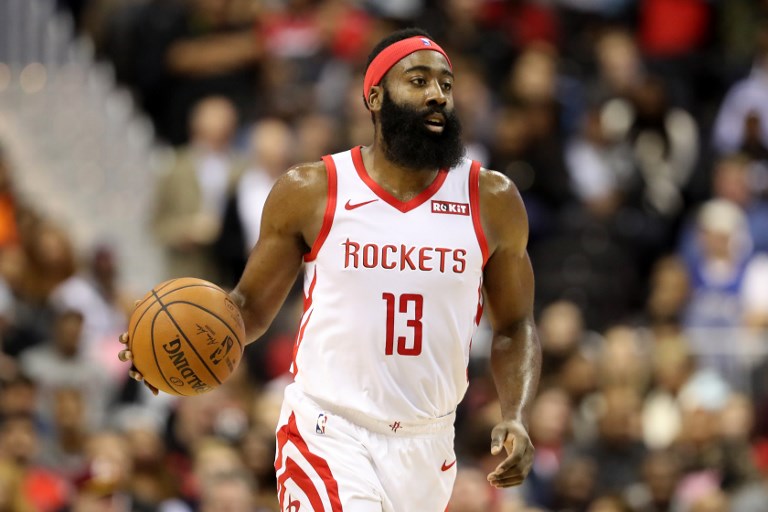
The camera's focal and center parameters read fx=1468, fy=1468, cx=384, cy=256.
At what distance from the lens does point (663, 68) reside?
1719 cm

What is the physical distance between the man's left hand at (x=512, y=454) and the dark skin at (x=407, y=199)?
0.19 metres

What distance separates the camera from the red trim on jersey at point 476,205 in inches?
274

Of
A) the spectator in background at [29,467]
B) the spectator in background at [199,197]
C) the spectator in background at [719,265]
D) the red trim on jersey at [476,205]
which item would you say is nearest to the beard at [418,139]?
the red trim on jersey at [476,205]

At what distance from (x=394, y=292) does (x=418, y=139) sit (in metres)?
0.74

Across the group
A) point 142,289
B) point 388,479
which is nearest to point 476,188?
point 388,479

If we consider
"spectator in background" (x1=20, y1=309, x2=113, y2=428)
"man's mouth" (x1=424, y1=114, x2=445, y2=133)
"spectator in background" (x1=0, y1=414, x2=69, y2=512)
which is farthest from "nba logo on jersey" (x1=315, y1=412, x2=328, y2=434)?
"spectator in background" (x1=20, y1=309, x2=113, y2=428)

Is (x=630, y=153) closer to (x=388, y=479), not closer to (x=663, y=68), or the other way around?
(x=663, y=68)

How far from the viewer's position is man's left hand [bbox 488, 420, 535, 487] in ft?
21.1

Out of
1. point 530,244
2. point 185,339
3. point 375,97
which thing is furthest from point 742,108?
point 185,339

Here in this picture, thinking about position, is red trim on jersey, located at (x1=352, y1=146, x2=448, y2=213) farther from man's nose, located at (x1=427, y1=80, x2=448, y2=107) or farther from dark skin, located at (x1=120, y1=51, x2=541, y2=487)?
man's nose, located at (x1=427, y1=80, x2=448, y2=107)

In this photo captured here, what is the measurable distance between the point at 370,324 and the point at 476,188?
865mm

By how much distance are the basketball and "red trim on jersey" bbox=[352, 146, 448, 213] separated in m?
0.88

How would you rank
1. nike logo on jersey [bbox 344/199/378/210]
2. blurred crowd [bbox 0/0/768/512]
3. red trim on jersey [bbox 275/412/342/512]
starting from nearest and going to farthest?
red trim on jersey [bbox 275/412/342/512], nike logo on jersey [bbox 344/199/378/210], blurred crowd [bbox 0/0/768/512]

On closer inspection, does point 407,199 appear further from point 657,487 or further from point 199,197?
point 199,197
